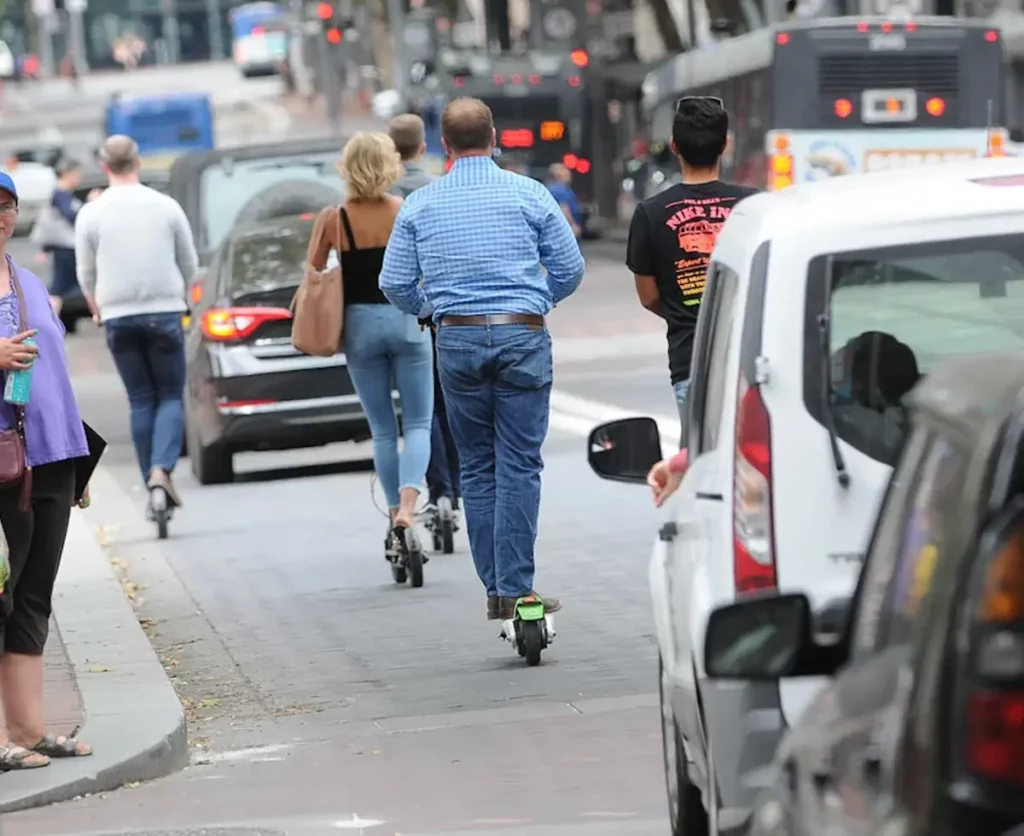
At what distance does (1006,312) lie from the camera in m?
5.39

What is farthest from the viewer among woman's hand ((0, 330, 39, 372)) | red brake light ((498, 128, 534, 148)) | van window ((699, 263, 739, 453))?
red brake light ((498, 128, 534, 148))

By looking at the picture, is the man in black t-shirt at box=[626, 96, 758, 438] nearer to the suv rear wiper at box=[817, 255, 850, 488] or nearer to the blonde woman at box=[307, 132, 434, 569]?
the blonde woman at box=[307, 132, 434, 569]

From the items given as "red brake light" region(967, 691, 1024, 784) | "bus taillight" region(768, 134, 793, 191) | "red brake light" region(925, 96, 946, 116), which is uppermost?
"red brake light" region(967, 691, 1024, 784)

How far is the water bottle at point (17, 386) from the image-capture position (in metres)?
7.39

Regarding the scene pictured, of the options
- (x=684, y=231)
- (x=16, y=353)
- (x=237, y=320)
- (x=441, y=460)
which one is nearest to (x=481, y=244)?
(x=684, y=231)

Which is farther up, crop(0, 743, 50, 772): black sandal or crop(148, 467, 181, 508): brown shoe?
crop(0, 743, 50, 772): black sandal

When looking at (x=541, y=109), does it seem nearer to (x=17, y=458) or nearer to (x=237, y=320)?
(x=237, y=320)

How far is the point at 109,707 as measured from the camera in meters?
8.41

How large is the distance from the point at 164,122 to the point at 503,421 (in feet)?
187

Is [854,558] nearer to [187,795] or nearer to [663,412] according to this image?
[187,795]

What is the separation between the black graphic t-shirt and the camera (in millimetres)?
8820

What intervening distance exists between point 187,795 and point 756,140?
1019 inches

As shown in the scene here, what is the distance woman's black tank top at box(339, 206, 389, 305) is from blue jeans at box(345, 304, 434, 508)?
3 centimetres

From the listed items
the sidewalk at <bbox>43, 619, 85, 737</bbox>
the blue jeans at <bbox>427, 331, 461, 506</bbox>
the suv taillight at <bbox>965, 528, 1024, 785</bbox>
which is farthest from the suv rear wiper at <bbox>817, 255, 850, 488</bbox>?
the blue jeans at <bbox>427, 331, 461, 506</bbox>
